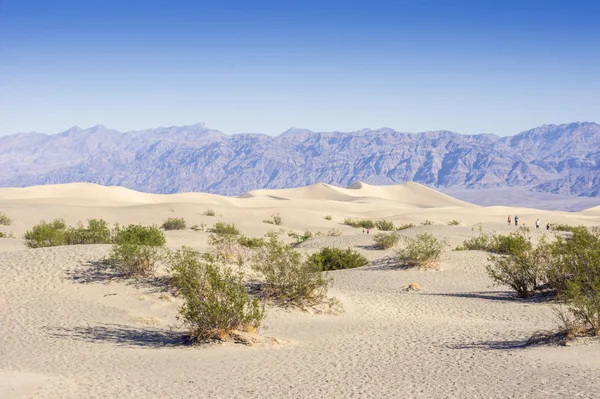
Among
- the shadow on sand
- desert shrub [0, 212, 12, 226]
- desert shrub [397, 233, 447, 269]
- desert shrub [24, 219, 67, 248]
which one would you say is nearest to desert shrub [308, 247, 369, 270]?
desert shrub [397, 233, 447, 269]

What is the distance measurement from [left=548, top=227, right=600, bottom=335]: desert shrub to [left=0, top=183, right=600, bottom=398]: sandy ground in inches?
32.9

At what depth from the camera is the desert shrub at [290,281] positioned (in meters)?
15.8

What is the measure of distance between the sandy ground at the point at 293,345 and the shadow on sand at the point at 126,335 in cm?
4

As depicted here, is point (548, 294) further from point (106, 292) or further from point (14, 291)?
point (14, 291)

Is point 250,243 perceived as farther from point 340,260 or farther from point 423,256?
point 423,256

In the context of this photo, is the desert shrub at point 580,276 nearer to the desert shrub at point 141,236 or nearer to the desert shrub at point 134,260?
the desert shrub at point 134,260

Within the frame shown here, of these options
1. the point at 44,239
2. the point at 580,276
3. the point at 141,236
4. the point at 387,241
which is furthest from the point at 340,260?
the point at 44,239

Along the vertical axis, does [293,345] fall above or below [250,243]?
below

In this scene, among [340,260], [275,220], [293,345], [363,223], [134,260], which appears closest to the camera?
[293,345]

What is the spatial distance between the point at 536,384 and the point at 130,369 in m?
6.31

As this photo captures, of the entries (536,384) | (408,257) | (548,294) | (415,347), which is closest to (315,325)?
(415,347)

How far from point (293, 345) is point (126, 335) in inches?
140

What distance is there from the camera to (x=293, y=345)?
38.9 feet

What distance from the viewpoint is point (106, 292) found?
614 inches
